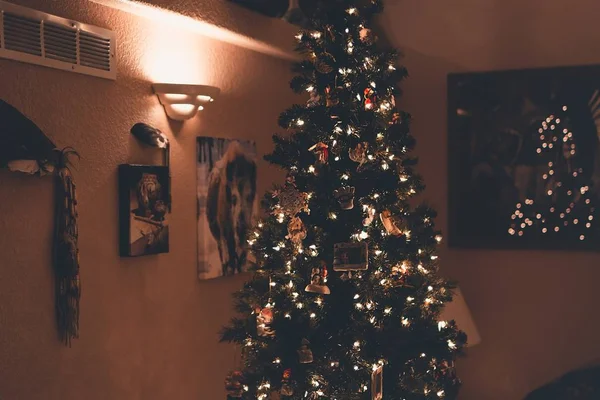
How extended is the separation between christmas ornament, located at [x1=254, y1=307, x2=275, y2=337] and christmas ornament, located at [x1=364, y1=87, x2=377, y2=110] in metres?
0.86

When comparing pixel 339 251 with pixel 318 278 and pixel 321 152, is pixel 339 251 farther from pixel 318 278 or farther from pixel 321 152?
pixel 321 152

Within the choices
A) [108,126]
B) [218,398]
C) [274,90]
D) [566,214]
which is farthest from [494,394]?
[108,126]

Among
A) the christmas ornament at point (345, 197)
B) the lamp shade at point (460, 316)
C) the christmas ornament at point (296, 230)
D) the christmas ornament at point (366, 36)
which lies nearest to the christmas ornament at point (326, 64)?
the christmas ornament at point (366, 36)

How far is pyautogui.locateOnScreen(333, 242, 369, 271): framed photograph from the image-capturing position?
2.85 metres

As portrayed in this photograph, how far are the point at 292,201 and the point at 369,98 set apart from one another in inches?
19.5

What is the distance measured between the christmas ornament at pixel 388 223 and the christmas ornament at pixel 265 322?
0.55 meters

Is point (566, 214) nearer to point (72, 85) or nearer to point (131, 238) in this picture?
point (131, 238)

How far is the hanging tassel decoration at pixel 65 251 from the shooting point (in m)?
2.74

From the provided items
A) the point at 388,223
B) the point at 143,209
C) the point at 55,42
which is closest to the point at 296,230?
the point at 388,223

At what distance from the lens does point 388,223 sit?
9.71ft

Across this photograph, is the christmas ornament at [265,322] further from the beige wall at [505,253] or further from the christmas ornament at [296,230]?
the beige wall at [505,253]

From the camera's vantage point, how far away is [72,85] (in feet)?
9.39

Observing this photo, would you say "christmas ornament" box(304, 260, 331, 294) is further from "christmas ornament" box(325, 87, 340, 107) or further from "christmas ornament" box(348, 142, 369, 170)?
"christmas ornament" box(325, 87, 340, 107)

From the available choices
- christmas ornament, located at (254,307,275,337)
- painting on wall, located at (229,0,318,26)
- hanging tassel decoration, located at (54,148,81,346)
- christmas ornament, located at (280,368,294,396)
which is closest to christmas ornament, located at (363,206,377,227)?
christmas ornament, located at (254,307,275,337)
